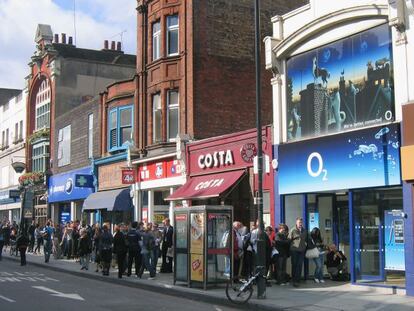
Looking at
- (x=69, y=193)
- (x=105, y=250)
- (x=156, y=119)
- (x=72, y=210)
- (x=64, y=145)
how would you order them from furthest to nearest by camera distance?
(x=64, y=145) → (x=72, y=210) → (x=69, y=193) → (x=156, y=119) → (x=105, y=250)

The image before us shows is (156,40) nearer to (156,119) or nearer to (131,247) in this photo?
(156,119)

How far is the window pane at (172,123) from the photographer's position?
2527 centimetres

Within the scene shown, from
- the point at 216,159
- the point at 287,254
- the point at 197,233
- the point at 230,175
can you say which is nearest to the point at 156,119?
the point at 216,159

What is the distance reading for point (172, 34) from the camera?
25.7 meters

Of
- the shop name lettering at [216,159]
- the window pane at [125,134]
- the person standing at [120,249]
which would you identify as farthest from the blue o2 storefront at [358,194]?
the window pane at [125,134]

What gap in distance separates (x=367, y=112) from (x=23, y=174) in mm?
34279

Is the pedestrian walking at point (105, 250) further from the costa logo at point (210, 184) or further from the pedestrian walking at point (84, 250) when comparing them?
the costa logo at point (210, 184)

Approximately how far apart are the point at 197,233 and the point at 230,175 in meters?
5.26

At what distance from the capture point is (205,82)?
24.7m

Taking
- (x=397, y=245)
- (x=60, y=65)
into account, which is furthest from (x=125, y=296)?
(x=60, y=65)

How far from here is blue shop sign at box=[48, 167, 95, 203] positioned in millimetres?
33219

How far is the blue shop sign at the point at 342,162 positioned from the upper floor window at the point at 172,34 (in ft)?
30.5

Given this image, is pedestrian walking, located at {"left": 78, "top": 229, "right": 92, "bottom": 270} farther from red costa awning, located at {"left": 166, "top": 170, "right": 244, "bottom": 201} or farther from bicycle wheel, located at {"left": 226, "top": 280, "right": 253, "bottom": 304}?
bicycle wheel, located at {"left": 226, "top": 280, "right": 253, "bottom": 304}

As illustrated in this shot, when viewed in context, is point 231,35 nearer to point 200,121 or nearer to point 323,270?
point 200,121
